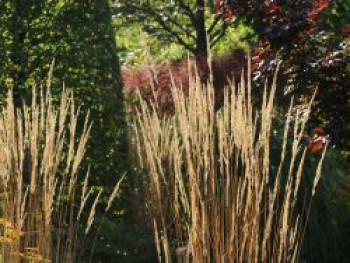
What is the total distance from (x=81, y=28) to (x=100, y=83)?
1.45 ft

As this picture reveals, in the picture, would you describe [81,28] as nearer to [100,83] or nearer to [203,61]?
[100,83]

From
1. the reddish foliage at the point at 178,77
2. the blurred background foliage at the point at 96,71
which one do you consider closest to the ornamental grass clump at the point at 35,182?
the blurred background foliage at the point at 96,71

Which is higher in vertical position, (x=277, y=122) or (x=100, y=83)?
(x=100, y=83)

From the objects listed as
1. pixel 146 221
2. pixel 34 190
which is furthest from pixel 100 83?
pixel 34 190

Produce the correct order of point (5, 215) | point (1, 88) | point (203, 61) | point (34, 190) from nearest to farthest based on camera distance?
point (34, 190) < point (5, 215) < point (1, 88) < point (203, 61)

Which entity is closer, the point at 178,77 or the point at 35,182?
the point at 35,182

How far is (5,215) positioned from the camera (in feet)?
11.8

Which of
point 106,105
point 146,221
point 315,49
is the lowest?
point 146,221

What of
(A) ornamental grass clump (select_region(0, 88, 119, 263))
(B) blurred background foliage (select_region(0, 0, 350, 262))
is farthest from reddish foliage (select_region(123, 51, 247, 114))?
(A) ornamental grass clump (select_region(0, 88, 119, 263))

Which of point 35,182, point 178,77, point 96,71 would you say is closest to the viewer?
point 35,182

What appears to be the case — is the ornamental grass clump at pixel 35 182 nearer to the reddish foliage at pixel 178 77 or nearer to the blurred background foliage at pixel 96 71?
the blurred background foliage at pixel 96 71

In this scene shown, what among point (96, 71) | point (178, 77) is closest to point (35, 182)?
point (96, 71)

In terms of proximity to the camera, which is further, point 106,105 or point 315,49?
point 106,105

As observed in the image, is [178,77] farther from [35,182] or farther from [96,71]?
[35,182]
